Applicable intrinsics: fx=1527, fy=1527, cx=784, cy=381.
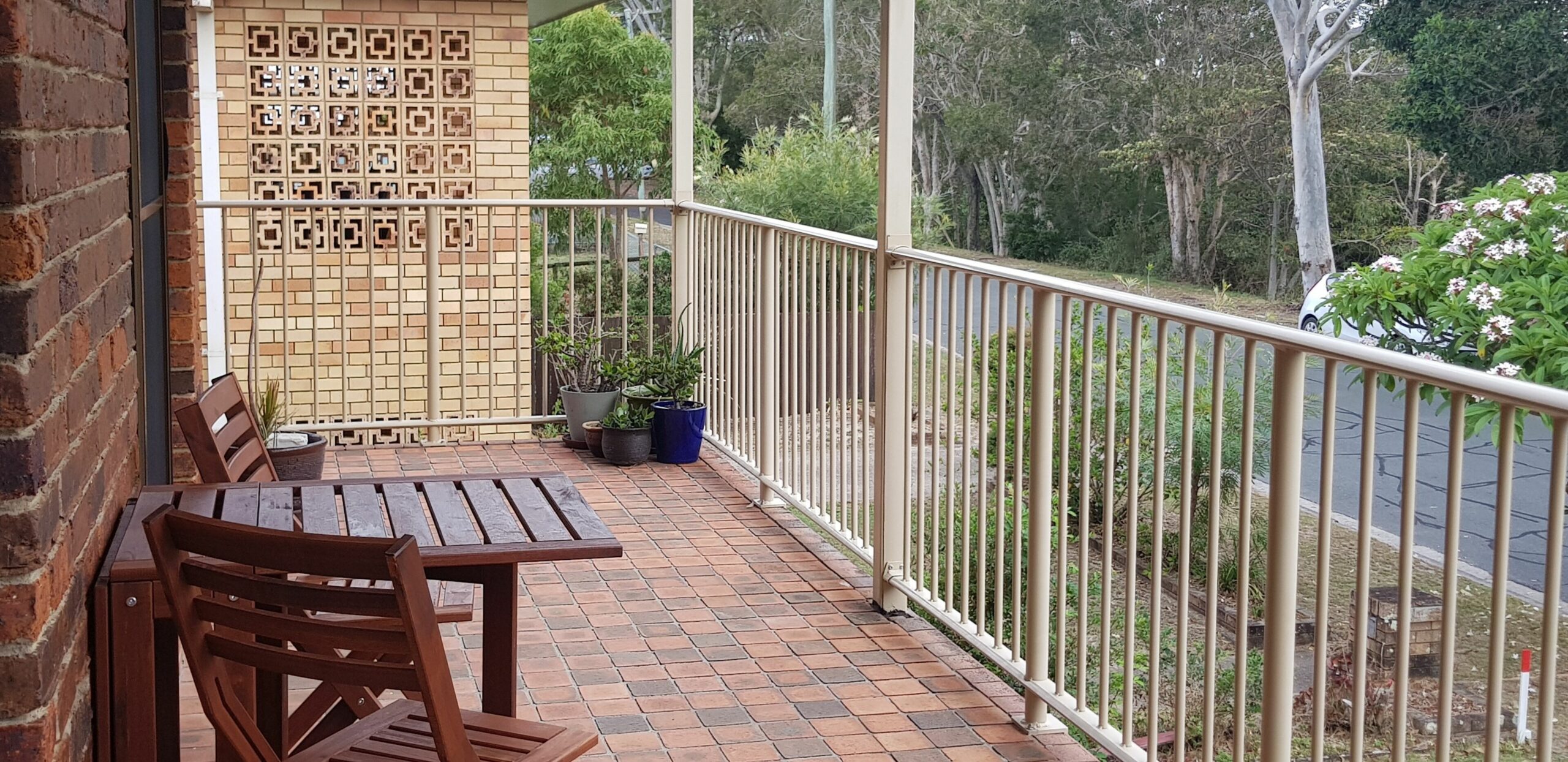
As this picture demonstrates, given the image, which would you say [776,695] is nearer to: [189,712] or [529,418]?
[189,712]

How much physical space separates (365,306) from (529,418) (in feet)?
8.25

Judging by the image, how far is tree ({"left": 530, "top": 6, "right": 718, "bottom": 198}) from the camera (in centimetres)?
1433

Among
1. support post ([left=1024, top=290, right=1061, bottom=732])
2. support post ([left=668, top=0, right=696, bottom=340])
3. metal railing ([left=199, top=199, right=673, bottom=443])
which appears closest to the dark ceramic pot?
support post ([left=668, top=0, right=696, bottom=340])

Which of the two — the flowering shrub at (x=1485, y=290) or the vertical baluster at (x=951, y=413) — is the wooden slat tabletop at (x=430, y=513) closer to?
the vertical baluster at (x=951, y=413)

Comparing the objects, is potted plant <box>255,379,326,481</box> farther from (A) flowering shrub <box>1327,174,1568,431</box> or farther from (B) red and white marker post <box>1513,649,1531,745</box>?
(B) red and white marker post <box>1513,649,1531,745</box>

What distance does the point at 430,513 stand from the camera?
276 cm

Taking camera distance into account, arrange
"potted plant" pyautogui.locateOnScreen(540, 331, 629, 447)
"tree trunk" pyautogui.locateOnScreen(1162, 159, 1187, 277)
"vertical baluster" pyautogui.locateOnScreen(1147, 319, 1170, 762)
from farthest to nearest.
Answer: "potted plant" pyautogui.locateOnScreen(540, 331, 629, 447), "tree trunk" pyautogui.locateOnScreen(1162, 159, 1187, 277), "vertical baluster" pyautogui.locateOnScreen(1147, 319, 1170, 762)

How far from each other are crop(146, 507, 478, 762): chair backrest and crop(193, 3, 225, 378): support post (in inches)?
232

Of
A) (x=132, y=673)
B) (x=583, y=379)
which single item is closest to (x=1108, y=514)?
(x=132, y=673)

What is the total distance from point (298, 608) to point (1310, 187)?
247 cm

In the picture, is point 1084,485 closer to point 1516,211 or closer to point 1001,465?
point 1001,465

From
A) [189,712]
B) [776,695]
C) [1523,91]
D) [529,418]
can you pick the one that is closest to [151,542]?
[189,712]

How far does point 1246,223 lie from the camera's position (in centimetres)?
367

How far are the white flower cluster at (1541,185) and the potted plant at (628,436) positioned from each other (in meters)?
4.31
